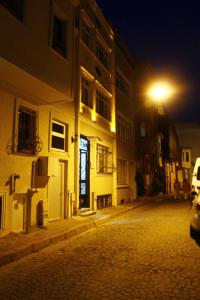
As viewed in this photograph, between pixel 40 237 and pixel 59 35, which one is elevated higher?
pixel 59 35

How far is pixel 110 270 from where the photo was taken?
577cm

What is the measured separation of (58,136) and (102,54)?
27.4 feet

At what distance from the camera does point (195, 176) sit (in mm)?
13719

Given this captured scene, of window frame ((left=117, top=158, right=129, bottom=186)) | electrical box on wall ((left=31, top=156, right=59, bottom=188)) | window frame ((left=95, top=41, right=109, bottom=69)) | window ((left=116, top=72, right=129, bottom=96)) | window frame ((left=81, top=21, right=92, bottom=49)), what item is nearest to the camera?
electrical box on wall ((left=31, top=156, right=59, bottom=188))

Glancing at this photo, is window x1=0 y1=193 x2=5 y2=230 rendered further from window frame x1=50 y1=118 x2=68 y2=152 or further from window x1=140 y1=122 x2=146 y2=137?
window x1=140 y1=122 x2=146 y2=137

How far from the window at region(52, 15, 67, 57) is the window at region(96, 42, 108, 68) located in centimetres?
655

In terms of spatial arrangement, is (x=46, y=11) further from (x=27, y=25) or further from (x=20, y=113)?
(x=20, y=113)

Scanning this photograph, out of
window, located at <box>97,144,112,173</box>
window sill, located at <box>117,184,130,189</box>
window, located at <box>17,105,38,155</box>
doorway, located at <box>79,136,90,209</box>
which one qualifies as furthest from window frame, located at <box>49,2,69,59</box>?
window sill, located at <box>117,184,130,189</box>

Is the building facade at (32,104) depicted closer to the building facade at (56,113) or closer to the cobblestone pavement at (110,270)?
the building facade at (56,113)

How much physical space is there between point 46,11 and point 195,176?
358 inches

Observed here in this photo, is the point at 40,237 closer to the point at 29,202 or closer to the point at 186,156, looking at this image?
the point at 29,202

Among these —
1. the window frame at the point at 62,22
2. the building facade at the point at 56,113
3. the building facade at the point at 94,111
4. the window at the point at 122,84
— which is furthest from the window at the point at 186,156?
the window frame at the point at 62,22

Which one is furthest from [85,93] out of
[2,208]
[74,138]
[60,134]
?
[2,208]

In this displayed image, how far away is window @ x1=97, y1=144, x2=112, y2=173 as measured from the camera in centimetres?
1657
